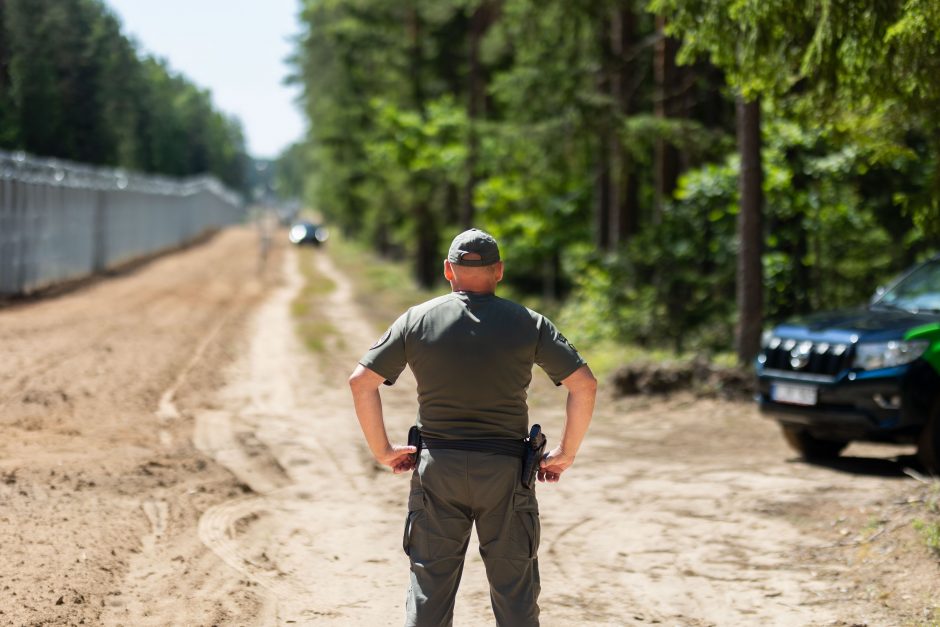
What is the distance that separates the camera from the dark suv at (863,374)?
10.1 metres

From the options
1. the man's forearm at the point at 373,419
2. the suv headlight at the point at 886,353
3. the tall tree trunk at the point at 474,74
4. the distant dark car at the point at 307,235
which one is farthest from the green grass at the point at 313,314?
the distant dark car at the point at 307,235

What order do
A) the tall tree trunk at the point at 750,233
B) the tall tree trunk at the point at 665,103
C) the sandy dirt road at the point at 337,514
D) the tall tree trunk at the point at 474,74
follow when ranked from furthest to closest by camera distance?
the tall tree trunk at the point at 474,74 < the tall tree trunk at the point at 665,103 < the tall tree trunk at the point at 750,233 < the sandy dirt road at the point at 337,514

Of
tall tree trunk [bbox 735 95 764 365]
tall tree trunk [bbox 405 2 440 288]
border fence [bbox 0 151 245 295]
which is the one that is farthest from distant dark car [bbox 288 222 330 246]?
tall tree trunk [bbox 735 95 764 365]

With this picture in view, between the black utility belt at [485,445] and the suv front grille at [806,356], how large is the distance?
6281 millimetres

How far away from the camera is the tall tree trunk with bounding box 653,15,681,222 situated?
21094 millimetres

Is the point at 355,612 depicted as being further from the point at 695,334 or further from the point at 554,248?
the point at 554,248

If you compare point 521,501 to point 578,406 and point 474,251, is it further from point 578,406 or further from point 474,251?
point 474,251

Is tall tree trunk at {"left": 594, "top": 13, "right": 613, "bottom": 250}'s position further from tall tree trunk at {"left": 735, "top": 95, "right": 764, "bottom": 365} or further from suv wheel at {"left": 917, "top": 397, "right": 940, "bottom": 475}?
suv wheel at {"left": 917, "top": 397, "right": 940, "bottom": 475}

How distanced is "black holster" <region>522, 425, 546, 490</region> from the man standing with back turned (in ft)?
0.09

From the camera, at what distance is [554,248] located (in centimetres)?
2781

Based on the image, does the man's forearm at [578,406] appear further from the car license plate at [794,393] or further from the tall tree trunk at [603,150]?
the tall tree trunk at [603,150]

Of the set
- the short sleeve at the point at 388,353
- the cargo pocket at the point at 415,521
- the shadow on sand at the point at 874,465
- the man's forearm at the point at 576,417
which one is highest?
the short sleeve at the point at 388,353

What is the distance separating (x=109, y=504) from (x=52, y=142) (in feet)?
79.6

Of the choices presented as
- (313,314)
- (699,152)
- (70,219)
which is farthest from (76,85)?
(699,152)
